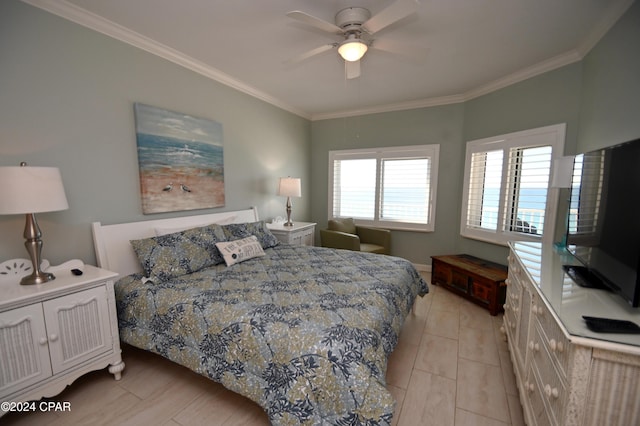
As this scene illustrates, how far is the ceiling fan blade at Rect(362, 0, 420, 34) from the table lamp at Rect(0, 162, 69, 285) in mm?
2267

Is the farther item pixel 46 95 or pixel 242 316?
pixel 46 95

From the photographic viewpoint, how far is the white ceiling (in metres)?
1.92

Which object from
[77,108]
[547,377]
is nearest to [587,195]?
[547,377]

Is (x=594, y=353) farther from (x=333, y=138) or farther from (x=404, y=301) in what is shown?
(x=333, y=138)

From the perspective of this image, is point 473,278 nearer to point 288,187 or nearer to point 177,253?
point 288,187

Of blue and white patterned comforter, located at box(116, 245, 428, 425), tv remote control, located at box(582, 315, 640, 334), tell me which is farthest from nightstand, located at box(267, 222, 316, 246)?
tv remote control, located at box(582, 315, 640, 334)

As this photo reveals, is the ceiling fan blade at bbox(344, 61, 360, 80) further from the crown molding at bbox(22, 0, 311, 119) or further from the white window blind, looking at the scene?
the white window blind

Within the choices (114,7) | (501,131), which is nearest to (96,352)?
(114,7)

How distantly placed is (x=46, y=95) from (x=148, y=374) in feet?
7.03

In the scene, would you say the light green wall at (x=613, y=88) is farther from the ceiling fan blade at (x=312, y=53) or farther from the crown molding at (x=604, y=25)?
the ceiling fan blade at (x=312, y=53)

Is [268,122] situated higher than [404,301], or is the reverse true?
[268,122]

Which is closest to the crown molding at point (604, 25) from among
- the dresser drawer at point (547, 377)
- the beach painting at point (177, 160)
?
the dresser drawer at point (547, 377)

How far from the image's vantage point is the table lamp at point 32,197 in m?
1.50

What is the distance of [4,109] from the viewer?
1721mm
